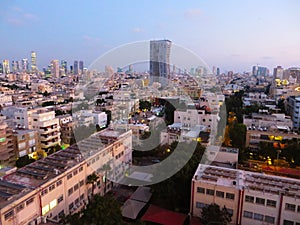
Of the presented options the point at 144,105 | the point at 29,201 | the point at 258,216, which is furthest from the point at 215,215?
the point at 144,105

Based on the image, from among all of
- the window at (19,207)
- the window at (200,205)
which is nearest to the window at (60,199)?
the window at (19,207)

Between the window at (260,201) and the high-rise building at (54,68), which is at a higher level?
the high-rise building at (54,68)

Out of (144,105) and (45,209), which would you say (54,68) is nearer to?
(144,105)

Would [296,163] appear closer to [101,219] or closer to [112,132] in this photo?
[112,132]

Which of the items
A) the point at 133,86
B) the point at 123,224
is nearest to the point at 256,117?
the point at 123,224

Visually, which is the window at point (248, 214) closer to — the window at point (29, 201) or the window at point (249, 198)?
the window at point (249, 198)

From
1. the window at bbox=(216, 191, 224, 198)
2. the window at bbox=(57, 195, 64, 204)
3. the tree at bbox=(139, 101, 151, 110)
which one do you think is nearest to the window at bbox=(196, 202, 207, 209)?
the window at bbox=(216, 191, 224, 198)

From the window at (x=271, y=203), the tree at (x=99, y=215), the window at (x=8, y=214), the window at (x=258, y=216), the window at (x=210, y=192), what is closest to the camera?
the window at (x=8, y=214)
